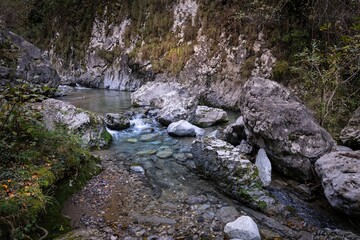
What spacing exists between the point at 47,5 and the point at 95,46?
6914 millimetres

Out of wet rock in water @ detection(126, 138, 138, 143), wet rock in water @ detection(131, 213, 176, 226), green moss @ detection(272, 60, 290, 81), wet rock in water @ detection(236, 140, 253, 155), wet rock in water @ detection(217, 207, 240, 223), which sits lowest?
wet rock in water @ detection(131, 213, 176, 226)

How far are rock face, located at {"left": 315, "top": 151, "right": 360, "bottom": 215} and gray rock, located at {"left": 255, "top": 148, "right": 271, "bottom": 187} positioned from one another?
0.81 m

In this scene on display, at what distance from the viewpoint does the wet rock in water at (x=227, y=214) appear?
3.56m

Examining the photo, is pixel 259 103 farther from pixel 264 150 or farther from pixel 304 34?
pixel 304 34

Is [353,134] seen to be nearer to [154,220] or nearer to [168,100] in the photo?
[154,220]

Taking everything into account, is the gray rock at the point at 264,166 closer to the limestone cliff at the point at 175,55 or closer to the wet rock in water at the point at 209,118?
the wet rock in water at the point at 209,118

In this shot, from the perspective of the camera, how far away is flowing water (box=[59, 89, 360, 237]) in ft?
12.4

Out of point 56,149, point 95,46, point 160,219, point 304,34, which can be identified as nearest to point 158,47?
point 95,46

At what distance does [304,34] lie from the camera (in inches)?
373

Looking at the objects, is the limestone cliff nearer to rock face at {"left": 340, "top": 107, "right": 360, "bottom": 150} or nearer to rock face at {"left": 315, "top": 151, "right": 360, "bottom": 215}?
rock face at {"left": 340, "top": 107, "right": 360, "bottom": 150}

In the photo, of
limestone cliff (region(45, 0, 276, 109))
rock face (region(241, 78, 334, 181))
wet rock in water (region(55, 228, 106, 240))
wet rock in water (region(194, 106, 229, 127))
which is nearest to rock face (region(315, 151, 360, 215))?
rock face (region(241, 78, 334, 181))

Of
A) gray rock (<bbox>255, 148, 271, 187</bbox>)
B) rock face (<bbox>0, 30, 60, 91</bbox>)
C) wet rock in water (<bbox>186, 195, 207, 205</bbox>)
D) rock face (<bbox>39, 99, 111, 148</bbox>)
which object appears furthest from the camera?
rock face (<bbox>0, 30, 60, 91</bbox>)

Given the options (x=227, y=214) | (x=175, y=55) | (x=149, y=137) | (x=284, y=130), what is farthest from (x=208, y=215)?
(x=175, y=55)

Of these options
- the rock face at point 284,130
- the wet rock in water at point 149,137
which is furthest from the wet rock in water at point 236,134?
the wet rock in water at point 149,137
